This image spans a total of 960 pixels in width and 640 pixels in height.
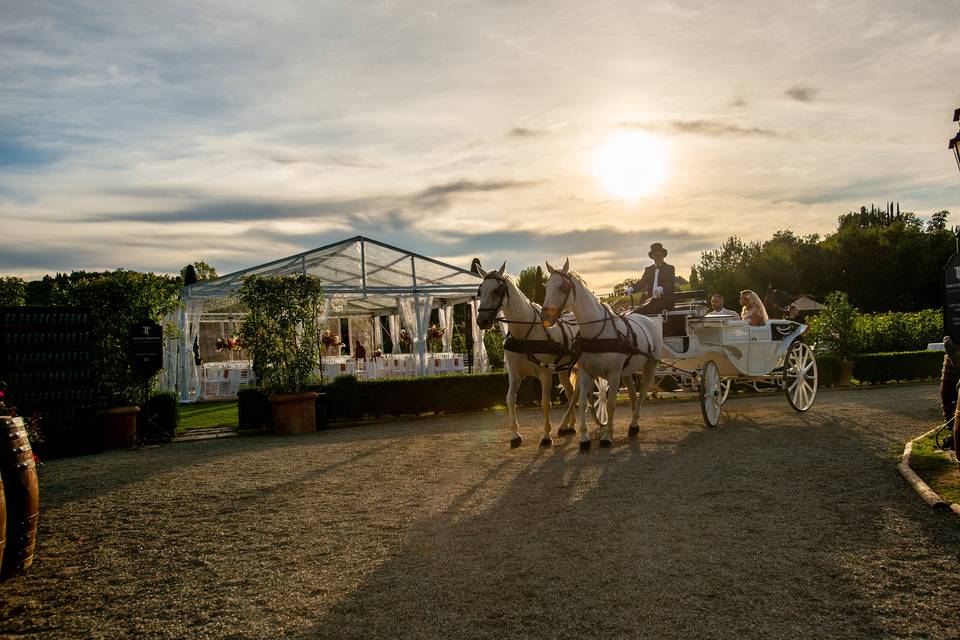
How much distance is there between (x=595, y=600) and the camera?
4012mm

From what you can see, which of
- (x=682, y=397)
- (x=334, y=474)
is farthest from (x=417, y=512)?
(x=682, y=397)

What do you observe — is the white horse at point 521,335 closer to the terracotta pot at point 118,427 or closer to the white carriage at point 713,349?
the white carriage at point 713,349

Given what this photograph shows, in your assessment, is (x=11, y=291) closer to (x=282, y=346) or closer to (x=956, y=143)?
(x=282, y=346)

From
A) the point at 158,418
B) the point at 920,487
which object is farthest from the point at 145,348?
the point at 920,487

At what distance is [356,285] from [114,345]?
33.4 feet

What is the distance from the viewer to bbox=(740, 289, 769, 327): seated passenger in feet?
37.7

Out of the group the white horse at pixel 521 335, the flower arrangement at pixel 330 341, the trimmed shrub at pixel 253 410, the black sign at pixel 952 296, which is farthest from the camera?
the flower arrangement at pixel 330 341

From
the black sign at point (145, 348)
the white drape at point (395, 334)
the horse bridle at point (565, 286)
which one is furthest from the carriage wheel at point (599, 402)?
the white drape at point (395, 334)

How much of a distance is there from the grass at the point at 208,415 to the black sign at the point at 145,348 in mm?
2398

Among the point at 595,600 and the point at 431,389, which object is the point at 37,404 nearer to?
the point at 431,389

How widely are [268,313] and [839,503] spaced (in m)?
9.62

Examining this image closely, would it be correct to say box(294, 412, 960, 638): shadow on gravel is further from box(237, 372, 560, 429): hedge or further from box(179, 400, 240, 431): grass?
box(179, 400, 240, 431): grass

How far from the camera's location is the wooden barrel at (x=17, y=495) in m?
4.78

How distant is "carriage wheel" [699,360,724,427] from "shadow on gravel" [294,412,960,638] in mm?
2853
